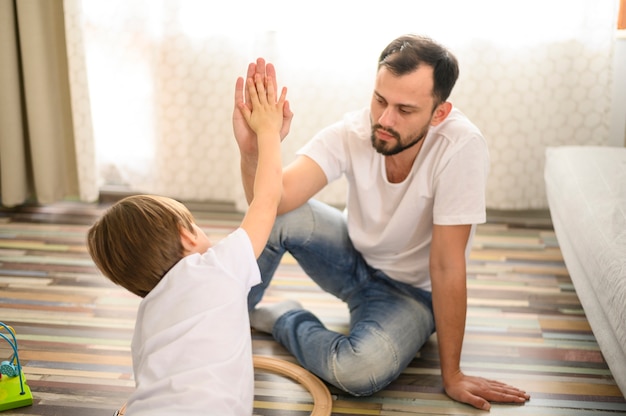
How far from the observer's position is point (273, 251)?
6.97 feet

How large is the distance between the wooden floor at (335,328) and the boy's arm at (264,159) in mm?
581

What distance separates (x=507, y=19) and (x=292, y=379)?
170cm

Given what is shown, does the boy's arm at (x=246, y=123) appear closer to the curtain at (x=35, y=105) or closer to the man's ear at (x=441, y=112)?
the man's ear at (x=441, y=112)

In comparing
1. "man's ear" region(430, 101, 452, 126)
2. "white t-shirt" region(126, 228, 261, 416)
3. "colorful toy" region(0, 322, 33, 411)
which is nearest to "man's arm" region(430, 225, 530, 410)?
"man's ear" region(430, 101, 452, 126)

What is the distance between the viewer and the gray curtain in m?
3.10

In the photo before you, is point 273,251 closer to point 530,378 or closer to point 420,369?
point 420,369

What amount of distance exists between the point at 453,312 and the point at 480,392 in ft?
0.67

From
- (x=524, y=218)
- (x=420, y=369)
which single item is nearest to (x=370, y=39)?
(x=524, y=218)

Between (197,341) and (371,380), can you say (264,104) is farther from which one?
(371,380)

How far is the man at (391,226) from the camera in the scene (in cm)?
190

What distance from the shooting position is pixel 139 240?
1.40 meters

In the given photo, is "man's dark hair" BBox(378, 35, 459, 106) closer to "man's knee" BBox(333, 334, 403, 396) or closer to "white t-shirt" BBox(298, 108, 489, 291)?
"white t-shirt" BBox(298, 108, 489, 291)

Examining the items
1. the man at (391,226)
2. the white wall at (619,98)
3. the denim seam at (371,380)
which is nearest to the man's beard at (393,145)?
the man at (391,226)

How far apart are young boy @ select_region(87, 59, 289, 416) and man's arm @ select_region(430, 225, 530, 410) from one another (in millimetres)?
563
